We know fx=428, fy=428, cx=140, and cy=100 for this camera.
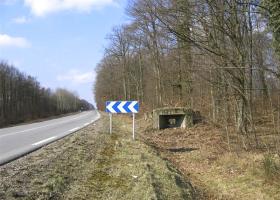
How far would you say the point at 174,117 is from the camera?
2750cm

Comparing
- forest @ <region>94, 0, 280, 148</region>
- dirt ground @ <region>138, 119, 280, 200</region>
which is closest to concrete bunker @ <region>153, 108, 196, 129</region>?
forest @ <region>94, 0, 280, 148</region>

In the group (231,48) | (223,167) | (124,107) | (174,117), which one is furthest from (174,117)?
(223,167)

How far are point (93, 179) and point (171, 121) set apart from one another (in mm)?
19722

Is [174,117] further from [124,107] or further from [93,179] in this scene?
[93,179]

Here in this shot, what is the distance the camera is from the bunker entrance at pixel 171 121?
26.5m

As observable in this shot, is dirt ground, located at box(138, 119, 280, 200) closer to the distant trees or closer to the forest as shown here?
the forest

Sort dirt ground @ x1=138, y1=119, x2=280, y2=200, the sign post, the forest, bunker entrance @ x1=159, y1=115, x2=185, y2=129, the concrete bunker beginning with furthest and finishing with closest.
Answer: bunker entrance @ x1=159, y1=115, x2=185, y2=129, the concrete bunker, the sign post, the forest, dirt ground @ x1=138, y1=119, x2=280, y2=200

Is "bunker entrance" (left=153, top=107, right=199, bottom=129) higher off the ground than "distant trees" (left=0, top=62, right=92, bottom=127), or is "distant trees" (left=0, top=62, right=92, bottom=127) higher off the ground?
"distant trees" (left=0, top=62, right=92, bottom=127)

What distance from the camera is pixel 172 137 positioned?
2245 cm

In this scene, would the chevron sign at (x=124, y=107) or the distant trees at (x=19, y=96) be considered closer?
the chevron sign at (x=124, y=107)

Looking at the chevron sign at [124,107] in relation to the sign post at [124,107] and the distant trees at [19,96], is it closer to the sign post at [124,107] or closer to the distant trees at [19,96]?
the sign post at [124,107]

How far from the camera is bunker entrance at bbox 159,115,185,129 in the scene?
26.5m

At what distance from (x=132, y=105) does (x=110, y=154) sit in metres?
6.38

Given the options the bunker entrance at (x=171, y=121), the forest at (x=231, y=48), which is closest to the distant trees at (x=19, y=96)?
the bunker entrance at (x=171, y=121)
